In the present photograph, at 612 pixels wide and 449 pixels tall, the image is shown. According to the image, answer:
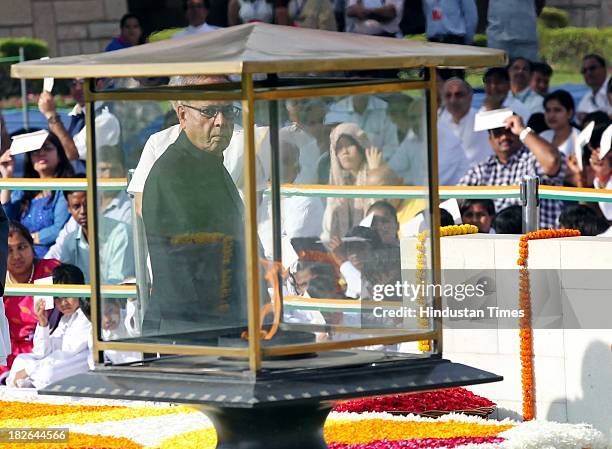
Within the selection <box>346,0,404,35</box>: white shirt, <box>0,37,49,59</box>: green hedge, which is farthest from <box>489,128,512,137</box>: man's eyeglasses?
<box>0,37,49,59</box>: green hedge

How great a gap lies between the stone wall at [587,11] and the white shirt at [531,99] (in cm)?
97

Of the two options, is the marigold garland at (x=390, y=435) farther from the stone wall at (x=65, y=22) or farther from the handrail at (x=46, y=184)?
the stone wall at (x=65, y=22)

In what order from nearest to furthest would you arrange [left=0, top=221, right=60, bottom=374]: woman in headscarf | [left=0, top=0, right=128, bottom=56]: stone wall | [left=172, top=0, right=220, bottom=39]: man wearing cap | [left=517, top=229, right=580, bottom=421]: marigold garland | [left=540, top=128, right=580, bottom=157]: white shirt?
[left=517, top=229, right=580, bottom=421]: marigold garland, [left=0, top=221, right=60, bottom=374]: woman in headscarf, [left=540, top=128, right=580, bottom=157]: white shirt, [left=172, top=0, right=220, bottom=39]: man wearing cap, [left=0, top=0, right=128, bottom=56]: stone wall

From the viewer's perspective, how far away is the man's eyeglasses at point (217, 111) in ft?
18.2

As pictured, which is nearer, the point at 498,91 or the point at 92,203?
the point at 92,203

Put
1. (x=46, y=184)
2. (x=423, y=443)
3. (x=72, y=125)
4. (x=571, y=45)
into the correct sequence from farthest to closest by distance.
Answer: (x=72, y=125)
(x=571, y=45)
(x=46, y=184)
(x=423, y=443)

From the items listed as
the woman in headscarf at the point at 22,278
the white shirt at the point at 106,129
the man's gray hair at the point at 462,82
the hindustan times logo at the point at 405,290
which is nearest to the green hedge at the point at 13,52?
the woman in headscarf at the point at 22,278

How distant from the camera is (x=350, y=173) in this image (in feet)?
18.7

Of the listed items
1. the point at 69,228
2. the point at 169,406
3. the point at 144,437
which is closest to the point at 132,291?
the point at 144,437

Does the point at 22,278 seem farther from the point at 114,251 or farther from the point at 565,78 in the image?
the point at 114,251

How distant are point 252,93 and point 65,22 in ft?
32.0

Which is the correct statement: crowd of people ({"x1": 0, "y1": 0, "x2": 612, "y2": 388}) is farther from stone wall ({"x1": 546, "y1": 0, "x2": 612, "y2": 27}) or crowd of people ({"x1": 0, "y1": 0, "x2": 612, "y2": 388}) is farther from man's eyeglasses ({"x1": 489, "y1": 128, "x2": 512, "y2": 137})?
stone wall ({"x1": 546, "y1": 0, "x2": 612, "y2": 27})

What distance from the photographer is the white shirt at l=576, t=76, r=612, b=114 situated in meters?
10.8

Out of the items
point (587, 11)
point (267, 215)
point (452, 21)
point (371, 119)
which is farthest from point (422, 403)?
point (587, 11)
